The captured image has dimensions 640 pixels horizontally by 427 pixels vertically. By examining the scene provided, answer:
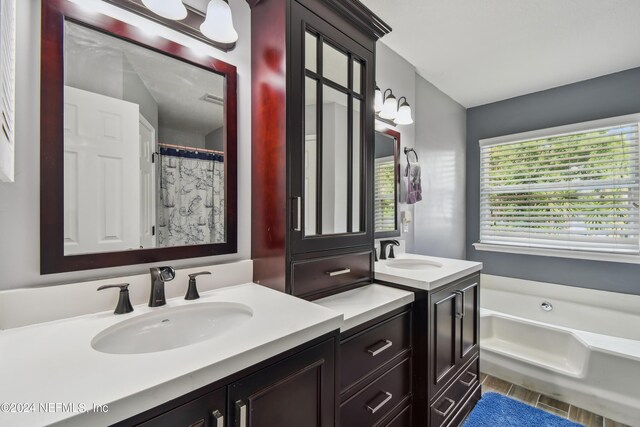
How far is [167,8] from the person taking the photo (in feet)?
3.34

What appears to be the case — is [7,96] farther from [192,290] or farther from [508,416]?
[508,416]

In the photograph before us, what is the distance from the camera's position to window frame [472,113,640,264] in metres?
2.45

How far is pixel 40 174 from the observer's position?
0.86 m

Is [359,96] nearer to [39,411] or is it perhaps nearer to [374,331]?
[374,331]

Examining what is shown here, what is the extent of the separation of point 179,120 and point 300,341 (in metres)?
0.99

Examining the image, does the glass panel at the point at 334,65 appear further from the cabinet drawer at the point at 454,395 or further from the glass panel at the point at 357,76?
the cabinet drawer at the point at 454,395

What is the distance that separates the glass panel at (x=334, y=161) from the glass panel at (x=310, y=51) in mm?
109

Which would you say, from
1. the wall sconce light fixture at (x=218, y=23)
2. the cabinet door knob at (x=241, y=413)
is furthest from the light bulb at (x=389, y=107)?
the cabinet door knob at (x=241, y=413)

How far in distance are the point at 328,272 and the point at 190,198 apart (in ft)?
2.25

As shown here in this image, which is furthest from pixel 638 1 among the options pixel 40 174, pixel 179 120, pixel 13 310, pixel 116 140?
pixel 13 310

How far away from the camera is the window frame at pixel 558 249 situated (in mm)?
2447

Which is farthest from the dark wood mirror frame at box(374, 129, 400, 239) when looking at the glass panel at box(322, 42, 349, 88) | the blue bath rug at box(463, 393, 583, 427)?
the blue bath rug at box(463, 393, 583, 427)

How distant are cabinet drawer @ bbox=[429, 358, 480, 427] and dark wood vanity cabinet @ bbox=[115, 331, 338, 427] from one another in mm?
838

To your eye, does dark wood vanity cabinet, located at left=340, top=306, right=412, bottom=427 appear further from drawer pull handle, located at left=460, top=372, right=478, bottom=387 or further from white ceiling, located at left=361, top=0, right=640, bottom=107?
white ceiling, located at left=361, top=0, right=640, bottom=107
